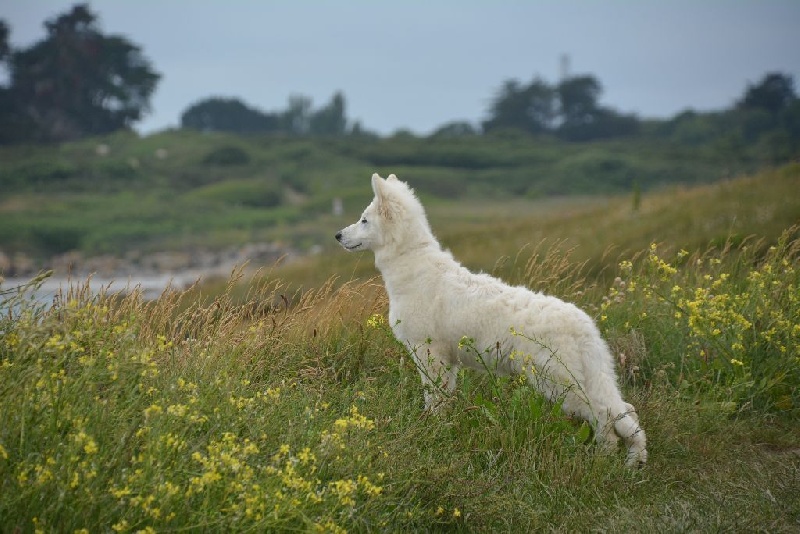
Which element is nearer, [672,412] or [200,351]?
[200,351]

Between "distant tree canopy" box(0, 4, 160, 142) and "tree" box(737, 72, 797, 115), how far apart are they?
77265 millimetres

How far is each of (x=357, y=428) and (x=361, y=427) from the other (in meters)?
0.14

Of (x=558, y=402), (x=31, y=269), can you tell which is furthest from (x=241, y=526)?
(x=31, y=269)


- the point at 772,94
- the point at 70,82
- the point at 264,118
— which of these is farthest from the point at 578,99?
the point at 70,82

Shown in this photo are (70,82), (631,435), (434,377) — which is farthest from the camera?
(70,82)

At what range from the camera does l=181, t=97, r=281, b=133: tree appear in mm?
134625

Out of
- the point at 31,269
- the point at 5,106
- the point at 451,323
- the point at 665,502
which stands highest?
the point at 5,106

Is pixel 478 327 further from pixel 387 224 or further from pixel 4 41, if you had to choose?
pixel 4 41

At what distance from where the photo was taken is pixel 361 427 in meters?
5.66

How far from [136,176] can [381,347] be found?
80.7m

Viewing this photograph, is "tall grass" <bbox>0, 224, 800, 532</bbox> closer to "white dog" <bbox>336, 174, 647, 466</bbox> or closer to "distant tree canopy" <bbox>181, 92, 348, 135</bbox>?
"white dog" <bbox>336, 174, 647, 466</bbox>

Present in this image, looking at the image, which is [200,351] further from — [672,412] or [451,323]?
[672,412]

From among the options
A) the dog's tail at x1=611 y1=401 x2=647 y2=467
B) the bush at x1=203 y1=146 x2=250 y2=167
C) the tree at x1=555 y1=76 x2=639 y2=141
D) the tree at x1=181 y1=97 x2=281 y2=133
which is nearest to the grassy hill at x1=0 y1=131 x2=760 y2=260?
the bush at x1=203 y1=146 x2=250 y2=167

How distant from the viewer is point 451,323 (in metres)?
7.14
